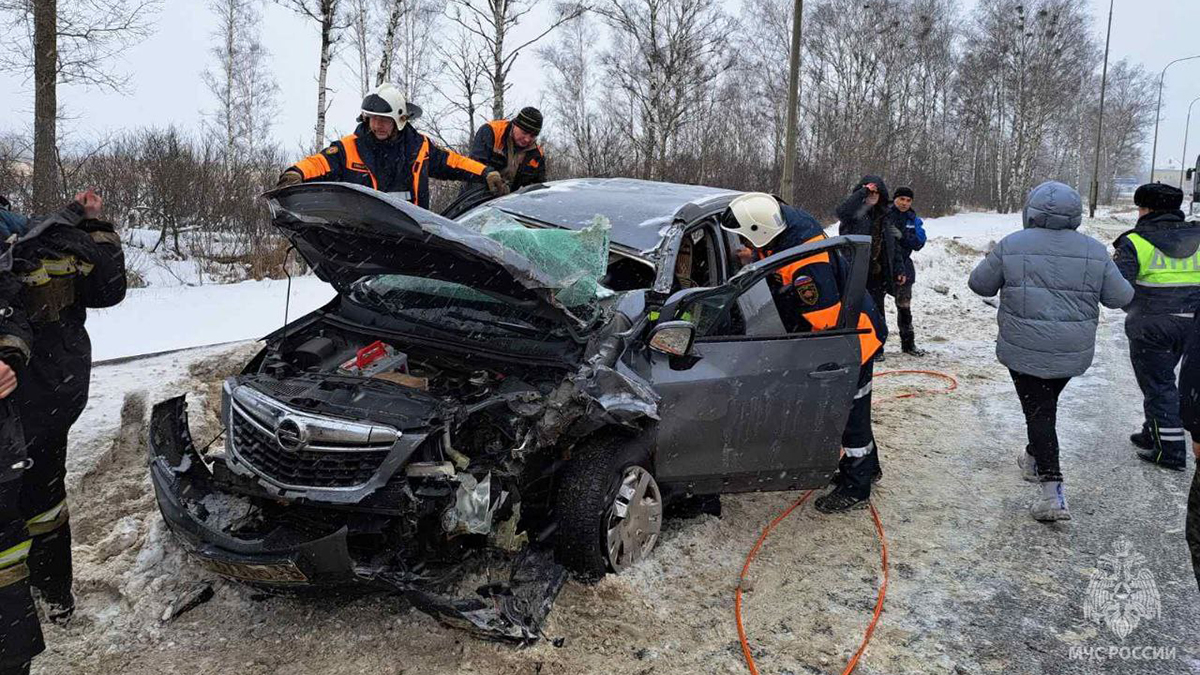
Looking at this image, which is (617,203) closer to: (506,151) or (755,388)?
(755,388)

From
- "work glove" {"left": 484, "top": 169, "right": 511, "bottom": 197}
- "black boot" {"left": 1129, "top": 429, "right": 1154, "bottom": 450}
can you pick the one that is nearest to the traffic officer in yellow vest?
"black boot" {"left": 1129, "top": 429, "right": 1154, "bottom": 450}

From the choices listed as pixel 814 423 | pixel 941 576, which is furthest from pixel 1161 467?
pixel 814 423

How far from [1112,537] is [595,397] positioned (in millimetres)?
2782

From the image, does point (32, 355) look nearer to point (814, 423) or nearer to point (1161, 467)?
point (814, 423)

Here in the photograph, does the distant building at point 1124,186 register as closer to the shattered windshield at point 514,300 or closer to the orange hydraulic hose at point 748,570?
the orange hydraulic hose at point 748,570

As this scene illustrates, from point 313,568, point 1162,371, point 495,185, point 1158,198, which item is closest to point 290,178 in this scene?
point 495,185

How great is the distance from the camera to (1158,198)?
457 cm

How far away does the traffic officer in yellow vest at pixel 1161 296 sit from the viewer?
4.53m

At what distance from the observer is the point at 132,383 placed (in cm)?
511

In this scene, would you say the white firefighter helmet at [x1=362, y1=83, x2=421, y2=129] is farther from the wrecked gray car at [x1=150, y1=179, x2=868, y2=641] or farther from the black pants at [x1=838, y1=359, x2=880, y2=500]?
the black pants at [x1=838, y1=359, x2=880, y2=500]

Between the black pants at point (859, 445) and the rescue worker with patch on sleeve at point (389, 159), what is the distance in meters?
2.65

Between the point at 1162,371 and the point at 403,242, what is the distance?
4.58m

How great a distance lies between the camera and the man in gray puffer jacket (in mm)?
3818

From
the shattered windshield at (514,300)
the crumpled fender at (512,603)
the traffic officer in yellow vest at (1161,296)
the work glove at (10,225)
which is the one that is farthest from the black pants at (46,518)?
the traffic officer in yellow vest at (1161,296)
